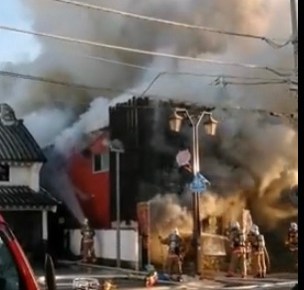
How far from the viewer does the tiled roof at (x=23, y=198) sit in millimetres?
3039

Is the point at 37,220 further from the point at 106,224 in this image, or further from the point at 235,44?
the point at 235,44

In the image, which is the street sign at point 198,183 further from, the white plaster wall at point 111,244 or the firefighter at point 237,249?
the white plaster wall at point 111,244

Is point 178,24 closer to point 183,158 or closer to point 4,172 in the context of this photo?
point 183,158

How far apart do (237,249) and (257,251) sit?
0.34ft

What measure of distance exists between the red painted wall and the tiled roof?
0.46 ft

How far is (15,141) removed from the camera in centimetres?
310

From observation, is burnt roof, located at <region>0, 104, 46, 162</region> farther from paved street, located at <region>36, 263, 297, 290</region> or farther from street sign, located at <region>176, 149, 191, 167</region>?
street sign, located at <region>176, 149, 191, 167</region>

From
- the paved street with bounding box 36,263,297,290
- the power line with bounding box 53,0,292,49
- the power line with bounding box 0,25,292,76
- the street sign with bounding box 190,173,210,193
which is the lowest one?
the paved street with bounding box 36,263,297,290

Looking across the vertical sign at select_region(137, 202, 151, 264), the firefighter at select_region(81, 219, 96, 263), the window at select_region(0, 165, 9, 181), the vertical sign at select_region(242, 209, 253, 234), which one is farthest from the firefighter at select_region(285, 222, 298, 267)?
the window at select_region(0, 165, 9, 181)

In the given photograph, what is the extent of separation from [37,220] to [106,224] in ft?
1.17

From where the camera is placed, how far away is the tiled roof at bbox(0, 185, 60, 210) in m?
3.04

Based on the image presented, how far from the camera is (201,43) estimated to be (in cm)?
348

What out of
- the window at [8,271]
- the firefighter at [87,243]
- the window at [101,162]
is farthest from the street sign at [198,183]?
the window at [8,271]

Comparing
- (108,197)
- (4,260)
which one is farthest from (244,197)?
(4,260)
